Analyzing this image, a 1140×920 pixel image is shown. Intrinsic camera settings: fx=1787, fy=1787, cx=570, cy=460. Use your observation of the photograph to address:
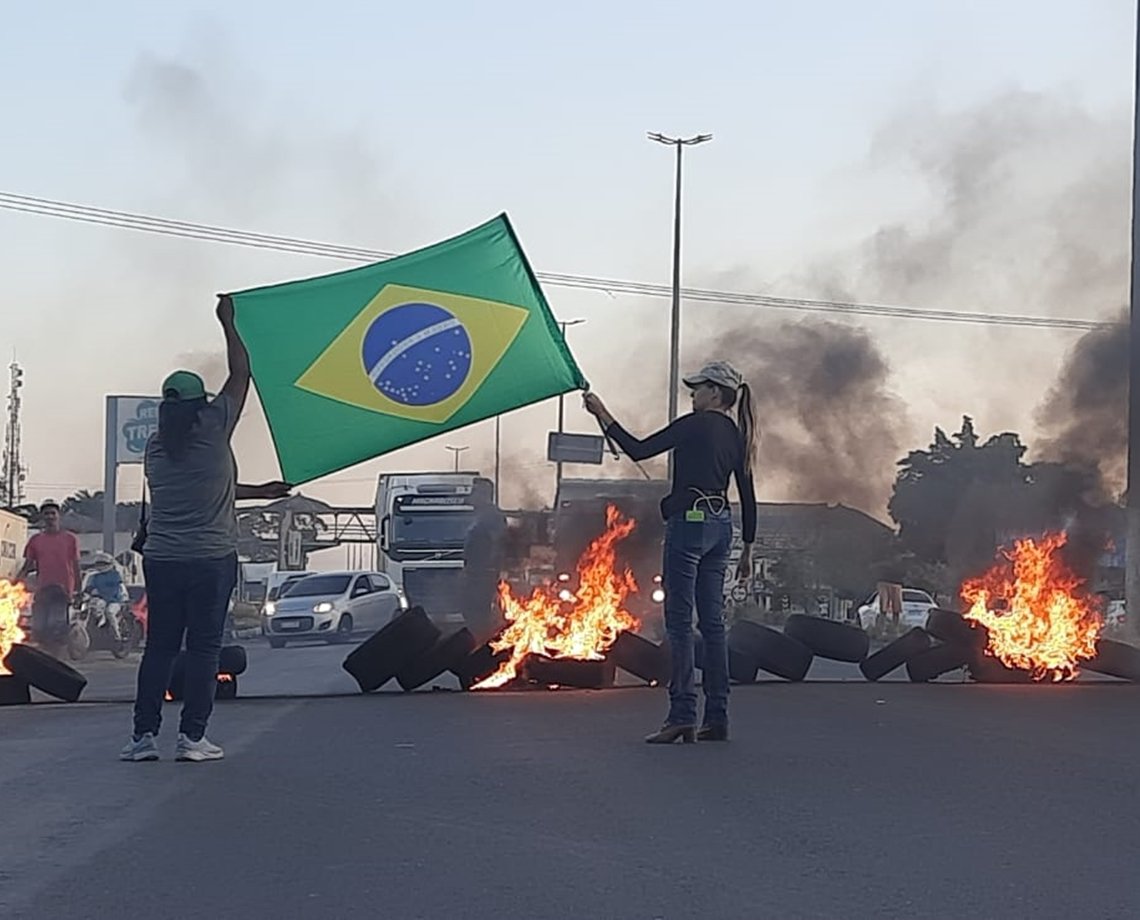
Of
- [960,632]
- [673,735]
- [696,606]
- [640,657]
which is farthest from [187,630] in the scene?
[960,632]

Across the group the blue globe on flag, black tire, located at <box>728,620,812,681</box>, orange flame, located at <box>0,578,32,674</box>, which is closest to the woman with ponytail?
the blue globe on flag

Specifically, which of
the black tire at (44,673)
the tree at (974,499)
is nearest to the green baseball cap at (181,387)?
the black tire at (44,673)

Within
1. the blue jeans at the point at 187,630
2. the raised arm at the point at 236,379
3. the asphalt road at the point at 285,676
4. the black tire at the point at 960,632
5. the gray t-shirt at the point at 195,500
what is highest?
the raised arm at the point at 236,379

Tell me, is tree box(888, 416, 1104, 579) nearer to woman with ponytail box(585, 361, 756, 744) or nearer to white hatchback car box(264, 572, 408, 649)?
woman with ponytail box(585, 361, 756, 744)

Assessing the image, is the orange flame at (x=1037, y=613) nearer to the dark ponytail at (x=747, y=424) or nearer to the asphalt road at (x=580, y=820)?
the asphalt road at (x=580, y=820)

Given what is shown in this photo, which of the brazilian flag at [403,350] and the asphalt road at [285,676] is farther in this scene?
the asphalt road at [285,676]

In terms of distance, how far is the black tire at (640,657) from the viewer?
40.7 feet

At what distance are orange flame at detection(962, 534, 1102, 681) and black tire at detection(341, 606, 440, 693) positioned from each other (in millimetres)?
4168

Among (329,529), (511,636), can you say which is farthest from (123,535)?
(511,636)

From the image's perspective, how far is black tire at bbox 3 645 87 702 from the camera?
11.7 m

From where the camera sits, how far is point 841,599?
1538 inches

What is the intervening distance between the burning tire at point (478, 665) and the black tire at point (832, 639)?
227cm

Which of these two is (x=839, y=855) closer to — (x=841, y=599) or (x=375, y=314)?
(x=375, y=314)

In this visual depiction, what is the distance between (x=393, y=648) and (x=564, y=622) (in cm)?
134
